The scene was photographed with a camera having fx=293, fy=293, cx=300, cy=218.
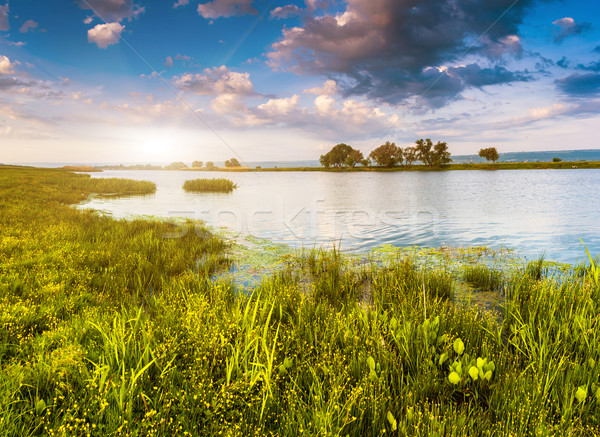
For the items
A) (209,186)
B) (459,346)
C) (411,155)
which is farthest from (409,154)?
(459,346)

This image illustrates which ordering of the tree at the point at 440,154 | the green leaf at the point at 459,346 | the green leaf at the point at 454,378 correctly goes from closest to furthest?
the green leaf at the point at 454,378 < the green leaf at the point at 459,346 < the tree at the point at 440,154

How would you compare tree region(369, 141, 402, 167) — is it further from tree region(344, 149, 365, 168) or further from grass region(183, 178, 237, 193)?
grass region(183, 178, 237, 193)

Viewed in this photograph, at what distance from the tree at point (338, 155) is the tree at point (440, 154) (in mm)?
28867

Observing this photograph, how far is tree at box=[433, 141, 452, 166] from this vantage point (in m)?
101

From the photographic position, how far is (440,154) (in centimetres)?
10175

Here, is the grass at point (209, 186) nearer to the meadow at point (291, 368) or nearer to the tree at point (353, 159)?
the tree at point (353, 159)

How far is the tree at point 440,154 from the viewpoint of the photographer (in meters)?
101

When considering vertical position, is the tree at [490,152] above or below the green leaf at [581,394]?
above

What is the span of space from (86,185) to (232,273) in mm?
37943

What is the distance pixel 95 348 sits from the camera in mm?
3791

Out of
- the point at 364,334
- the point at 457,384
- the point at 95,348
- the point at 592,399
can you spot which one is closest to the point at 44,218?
the point at 95,348

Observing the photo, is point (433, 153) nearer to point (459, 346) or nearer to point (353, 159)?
point (353, 159)

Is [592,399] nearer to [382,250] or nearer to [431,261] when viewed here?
[431,261]

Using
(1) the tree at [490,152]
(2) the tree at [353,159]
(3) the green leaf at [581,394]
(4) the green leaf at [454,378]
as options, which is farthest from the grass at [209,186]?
(1) the tree at [490,152]
